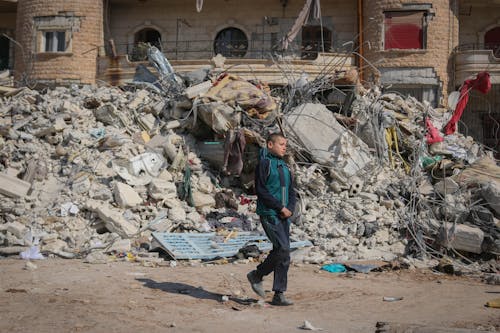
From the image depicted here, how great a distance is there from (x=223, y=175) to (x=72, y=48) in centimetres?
1490

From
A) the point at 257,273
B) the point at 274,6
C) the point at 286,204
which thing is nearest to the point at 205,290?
the point at 257,273

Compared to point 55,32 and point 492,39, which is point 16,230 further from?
point 492,39

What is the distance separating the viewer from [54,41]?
22844mm

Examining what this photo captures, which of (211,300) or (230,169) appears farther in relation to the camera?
(230,169)

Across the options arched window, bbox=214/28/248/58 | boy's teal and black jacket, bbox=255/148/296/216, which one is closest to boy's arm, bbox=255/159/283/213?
boy's teal and black jacket, bbox=255/148/296/216

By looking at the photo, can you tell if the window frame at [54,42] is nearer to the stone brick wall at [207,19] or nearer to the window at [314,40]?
the stone brick wall at [207,19]

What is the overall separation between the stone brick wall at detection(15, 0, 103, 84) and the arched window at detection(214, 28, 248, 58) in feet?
16.2

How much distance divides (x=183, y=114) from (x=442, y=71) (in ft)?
42.8

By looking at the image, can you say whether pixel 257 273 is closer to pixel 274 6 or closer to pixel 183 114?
pixel 183 114

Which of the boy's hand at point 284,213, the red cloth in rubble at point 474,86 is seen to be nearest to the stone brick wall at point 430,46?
the red cloth in rubble at point 474,86

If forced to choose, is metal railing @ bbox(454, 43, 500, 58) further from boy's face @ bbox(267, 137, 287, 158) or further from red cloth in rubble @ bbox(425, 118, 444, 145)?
boy's face @ bbox(267, 137, 287, 158)

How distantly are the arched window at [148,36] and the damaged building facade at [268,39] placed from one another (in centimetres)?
5

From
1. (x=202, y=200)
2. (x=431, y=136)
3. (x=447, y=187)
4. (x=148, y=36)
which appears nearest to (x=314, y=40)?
(x=148, y=36)

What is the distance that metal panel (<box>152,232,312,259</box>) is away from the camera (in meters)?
7.41
